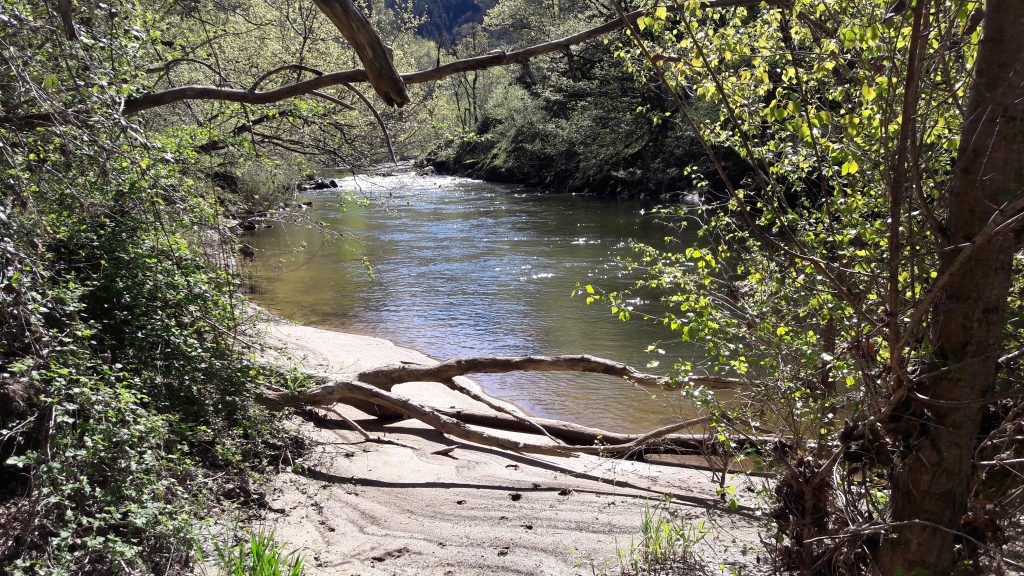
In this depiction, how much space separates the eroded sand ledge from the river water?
130cm

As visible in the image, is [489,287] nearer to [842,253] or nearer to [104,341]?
[104,341]

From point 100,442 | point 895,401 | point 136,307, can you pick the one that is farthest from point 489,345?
point 895,401

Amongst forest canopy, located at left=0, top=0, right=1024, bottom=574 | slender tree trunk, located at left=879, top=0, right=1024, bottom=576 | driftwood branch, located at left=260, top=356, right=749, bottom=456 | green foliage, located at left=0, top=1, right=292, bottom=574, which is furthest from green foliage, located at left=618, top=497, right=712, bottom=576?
green foliage, located at left=0, top=1, right=292, bottom=574

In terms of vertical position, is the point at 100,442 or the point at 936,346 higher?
the point at 936,346

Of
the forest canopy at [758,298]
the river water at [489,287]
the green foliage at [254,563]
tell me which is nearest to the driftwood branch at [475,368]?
the river water at [489,287]

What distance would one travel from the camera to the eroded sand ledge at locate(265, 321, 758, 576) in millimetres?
4344

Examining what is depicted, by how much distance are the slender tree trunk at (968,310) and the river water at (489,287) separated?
3.80 m

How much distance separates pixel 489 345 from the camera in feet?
38.8

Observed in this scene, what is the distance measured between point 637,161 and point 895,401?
3237 centimetres

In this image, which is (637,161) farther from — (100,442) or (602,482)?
(100,442)

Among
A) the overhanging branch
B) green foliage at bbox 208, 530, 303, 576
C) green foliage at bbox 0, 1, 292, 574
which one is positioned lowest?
green foliage at bbox 208, 530, 303, 576

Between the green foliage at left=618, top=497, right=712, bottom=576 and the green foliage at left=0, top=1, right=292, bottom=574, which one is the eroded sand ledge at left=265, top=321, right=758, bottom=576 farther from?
the green foliage at left=0, top=1, right=292, bottom=574

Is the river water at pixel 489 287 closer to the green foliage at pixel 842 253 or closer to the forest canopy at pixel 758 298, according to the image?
the forest canopy at pixel 758 298

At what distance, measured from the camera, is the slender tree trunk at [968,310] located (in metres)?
2.62
